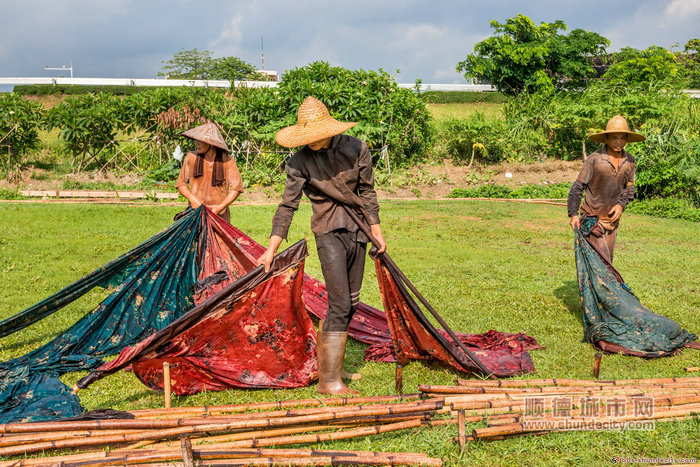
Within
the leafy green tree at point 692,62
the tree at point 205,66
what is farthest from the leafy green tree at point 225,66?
the leafy green tree at point 692,62

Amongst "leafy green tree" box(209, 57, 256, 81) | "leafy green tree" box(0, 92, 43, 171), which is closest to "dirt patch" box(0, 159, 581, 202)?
"leafy green tree" box(0, 92, 43, 171)

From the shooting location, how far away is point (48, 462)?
3168 mm

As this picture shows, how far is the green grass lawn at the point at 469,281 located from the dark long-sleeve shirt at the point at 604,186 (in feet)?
3.90

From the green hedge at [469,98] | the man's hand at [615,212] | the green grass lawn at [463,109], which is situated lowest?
the man's hand at [615,212]

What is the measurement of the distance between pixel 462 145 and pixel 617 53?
29.8 m

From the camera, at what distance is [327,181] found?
4.63 m

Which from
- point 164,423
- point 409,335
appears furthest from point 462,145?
point 164,423

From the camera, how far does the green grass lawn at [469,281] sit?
3736 millimetres

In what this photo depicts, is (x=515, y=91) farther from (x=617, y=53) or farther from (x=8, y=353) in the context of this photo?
(x=8, y=353)

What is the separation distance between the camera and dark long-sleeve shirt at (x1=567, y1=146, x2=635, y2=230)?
6559mm

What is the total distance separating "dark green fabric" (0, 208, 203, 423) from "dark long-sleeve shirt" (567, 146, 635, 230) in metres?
3.99

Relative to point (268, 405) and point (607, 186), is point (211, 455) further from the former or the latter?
point (607, 186)

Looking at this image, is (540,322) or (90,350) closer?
(90,350)

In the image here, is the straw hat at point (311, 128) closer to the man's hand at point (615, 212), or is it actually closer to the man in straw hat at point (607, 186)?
the man in straw hat at point (607, 186)
